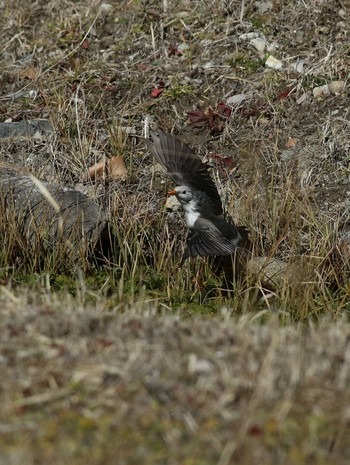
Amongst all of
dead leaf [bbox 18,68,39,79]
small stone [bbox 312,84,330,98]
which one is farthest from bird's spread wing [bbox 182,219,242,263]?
dead leaf [bbox 18,68,39,79]

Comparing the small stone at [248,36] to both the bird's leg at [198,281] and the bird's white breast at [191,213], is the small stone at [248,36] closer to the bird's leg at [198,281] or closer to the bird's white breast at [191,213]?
the bird's white breast at [191,213]

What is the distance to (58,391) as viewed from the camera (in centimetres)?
328

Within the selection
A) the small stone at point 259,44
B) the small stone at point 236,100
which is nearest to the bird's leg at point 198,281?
the small stone at point 236,100

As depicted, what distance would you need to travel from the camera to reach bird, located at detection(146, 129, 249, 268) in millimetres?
6520

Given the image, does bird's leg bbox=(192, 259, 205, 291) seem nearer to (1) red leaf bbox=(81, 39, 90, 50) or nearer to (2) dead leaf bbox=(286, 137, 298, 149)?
(2) dead leaf bbox=(286, 137, 298, 149)

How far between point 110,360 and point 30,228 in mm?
3333

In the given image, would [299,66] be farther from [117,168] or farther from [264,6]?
[117,168]

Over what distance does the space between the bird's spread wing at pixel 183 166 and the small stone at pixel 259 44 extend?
211cm

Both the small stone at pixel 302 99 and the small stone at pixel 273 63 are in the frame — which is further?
the small stone at pixel 273 63

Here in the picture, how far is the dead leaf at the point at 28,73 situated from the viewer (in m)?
9.12

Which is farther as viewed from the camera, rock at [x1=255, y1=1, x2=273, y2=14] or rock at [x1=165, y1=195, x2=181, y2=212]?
rock at [x1=255, y1=1, x2=273, y2=14]

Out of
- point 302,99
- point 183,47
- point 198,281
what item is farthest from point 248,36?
point 198,281

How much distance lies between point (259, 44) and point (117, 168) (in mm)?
2052

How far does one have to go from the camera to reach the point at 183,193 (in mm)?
7020
